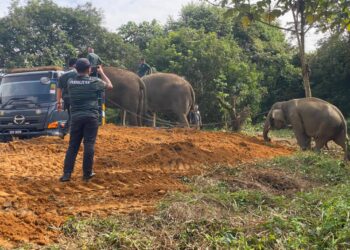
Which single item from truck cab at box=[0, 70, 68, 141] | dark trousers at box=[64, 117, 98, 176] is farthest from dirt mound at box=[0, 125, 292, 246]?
truck cab at box=[0, 70, 68, 141]

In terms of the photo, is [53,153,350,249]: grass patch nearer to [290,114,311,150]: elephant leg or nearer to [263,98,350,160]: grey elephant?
[263,98,350,160]: grey elephant

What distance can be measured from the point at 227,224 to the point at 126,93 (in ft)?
36.4

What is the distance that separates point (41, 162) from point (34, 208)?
10.2 feet

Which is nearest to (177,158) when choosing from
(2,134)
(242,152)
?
(242,152)

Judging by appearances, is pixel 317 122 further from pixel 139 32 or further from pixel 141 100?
pixel 139 32

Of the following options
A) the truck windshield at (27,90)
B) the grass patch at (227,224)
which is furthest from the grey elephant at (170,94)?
the grass patch at (227,224)

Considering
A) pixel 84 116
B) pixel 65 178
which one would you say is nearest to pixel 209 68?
pixel 84 116

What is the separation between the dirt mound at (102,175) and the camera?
534 cm

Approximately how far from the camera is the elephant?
15.9m

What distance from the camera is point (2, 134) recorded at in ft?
45.4

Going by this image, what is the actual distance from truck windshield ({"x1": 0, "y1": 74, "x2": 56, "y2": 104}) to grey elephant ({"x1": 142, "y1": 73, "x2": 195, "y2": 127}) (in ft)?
13.7

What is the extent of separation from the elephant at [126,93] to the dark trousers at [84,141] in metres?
8.71

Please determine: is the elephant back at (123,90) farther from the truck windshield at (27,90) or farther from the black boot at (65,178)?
the black boot at (65,178)

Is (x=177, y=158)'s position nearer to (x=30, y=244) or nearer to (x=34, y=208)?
(x=34, y=208)
